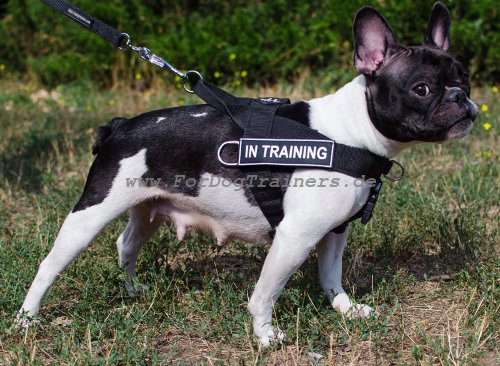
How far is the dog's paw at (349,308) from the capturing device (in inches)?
140

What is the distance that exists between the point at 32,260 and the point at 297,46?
16.2 ft

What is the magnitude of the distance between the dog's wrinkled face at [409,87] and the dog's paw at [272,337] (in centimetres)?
109

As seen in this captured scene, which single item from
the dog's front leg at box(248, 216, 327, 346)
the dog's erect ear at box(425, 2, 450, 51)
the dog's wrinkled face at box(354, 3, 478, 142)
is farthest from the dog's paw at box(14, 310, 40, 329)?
the dog's erect ear at box(425, 2, 450, 51)

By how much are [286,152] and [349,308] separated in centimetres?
91

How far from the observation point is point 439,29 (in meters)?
3.45

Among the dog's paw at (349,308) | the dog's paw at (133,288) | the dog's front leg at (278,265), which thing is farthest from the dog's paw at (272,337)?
the dog's paw at (133,288)

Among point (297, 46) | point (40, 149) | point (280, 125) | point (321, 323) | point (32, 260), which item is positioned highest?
point (297, 46)

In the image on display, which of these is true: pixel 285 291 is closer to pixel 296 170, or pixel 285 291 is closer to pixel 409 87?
pixel 296 170

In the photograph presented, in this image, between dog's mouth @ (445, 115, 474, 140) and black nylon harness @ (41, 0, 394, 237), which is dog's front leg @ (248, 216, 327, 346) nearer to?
black nylon harness @ (41, 0, 394, 237)

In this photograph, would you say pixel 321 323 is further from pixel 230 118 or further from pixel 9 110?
pixel 9 110

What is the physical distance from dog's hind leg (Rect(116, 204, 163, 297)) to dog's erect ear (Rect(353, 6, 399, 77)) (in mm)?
1424

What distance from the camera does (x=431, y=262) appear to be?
4289 millimetres

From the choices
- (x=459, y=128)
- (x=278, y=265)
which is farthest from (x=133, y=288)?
(x=459, y=128)

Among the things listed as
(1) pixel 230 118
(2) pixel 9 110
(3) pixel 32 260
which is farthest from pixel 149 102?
(1) pixel 230 118
